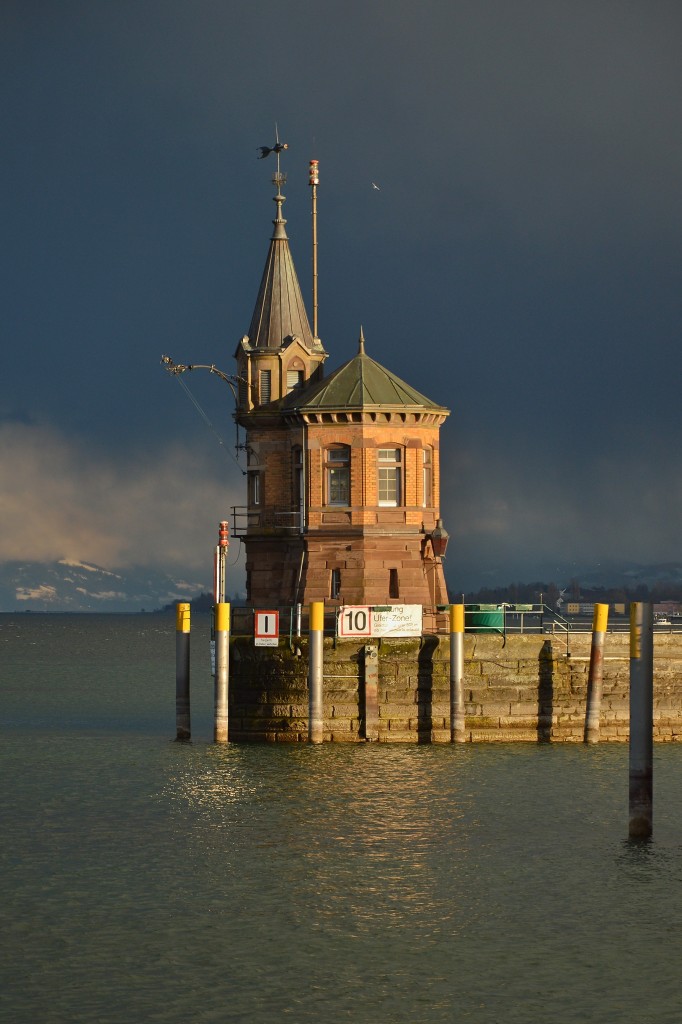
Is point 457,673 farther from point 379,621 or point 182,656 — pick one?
point 182,656

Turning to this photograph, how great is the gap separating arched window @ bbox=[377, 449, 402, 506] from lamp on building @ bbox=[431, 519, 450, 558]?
5.33ft

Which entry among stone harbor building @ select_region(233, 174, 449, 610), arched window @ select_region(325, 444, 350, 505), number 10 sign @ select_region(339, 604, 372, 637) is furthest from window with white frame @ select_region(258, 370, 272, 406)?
number 10 sign @ select_region(339, 604, 372, 637)

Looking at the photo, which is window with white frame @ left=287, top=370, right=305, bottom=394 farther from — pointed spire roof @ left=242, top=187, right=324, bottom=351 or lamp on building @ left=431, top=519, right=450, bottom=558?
lamp on building @ left=431, top=519, right=450, bottom=558

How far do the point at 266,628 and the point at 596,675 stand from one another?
10.4m

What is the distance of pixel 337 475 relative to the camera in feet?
188

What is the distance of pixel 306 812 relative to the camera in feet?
144

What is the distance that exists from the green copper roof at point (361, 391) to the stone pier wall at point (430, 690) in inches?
370

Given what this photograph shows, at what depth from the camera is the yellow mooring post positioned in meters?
50.6

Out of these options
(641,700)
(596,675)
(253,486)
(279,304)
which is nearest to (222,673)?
(596,675)

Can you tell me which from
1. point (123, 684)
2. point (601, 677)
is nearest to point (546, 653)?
point (601, 677)

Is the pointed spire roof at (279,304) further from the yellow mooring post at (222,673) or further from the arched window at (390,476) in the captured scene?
the yellow mooring post at (222,673)

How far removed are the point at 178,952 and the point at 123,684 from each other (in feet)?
278

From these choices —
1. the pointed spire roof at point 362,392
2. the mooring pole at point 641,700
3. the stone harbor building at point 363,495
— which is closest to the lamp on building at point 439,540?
the stone harbor building at point 363,495

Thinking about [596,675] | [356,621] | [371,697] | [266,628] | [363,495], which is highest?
[363,495]
